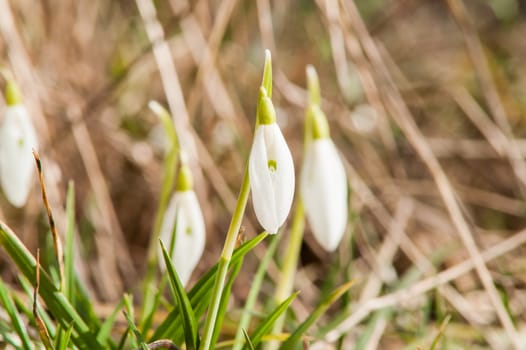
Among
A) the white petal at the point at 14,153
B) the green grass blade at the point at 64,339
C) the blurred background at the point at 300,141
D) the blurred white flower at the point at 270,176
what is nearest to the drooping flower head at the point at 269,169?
the blurred white flower at the point at 270,176

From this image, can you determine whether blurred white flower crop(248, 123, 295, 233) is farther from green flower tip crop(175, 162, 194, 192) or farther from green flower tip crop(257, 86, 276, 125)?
green flower tip crop(175, 162, 194, 192)

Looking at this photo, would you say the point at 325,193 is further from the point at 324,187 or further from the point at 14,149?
the point at 14,149

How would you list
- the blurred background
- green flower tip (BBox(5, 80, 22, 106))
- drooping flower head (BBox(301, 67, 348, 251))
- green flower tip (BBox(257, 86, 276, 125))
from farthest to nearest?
the blurred background
green flower tip (BBox(5, 80, 22, 106))
drooping flower head (BBox(301, 67, 348, 251))
green flower tip (BBox(257, 86, 276, 125))

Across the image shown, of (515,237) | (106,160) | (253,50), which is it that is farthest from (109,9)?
(515,237)

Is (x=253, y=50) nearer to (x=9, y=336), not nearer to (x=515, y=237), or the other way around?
(x=515, y=237)

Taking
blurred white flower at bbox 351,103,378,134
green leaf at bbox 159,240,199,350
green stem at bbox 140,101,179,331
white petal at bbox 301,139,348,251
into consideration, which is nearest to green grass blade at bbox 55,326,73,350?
green leaf at bbox 159,240,199,350

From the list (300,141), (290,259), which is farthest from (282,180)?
(300,141)
